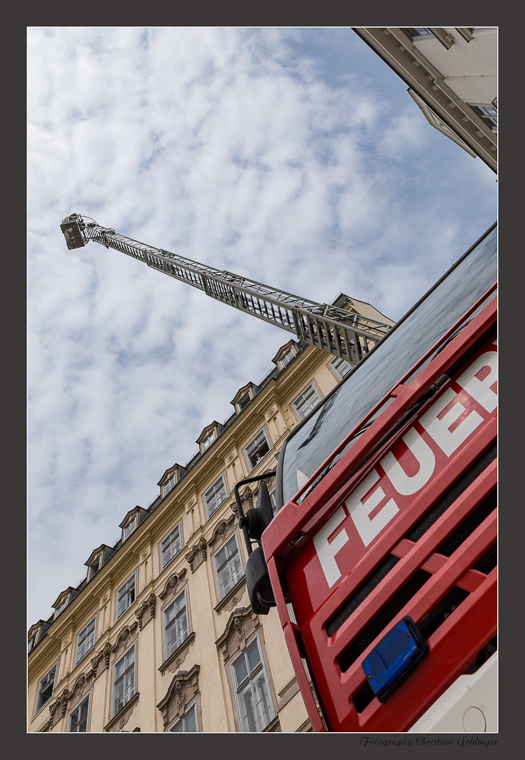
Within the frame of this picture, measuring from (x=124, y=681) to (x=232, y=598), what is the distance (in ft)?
13.4

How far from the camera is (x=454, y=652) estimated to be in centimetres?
270

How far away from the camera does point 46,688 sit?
680 inches

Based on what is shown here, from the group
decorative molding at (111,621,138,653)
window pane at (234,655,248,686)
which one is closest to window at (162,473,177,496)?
decorative molding at (111,621,138,653)

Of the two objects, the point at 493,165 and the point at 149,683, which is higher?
the point at 493,165

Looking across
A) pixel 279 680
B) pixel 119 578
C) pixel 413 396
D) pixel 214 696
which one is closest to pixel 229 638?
pixel 214 696

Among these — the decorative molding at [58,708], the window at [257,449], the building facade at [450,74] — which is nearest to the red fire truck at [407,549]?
the building facade at [450,74]

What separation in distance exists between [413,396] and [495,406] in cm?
51

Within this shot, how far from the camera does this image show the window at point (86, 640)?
1669 cm

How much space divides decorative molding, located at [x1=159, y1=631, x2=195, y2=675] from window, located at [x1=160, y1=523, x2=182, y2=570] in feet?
11.7

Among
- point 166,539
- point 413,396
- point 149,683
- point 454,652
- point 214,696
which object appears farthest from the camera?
point 166,539

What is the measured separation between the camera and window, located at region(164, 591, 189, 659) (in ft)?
42.7

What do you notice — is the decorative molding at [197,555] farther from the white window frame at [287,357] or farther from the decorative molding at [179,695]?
the white window frame at [287,357]

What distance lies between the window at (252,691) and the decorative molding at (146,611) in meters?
4.54
